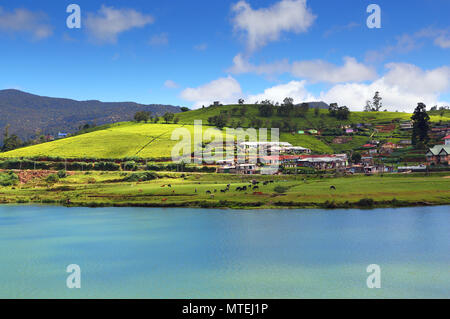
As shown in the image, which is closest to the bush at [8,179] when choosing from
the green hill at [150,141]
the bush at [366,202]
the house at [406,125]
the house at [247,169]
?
the green hill at [150,141]

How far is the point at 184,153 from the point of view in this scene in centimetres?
12769

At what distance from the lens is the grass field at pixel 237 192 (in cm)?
6788

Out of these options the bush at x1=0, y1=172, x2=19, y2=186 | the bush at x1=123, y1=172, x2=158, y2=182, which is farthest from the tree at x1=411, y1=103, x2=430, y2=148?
the bush at x1=0, y1=172, x2=19, y2=186

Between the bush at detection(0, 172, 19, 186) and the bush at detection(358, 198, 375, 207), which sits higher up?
the bush at detection(0, 172, 19, 186)

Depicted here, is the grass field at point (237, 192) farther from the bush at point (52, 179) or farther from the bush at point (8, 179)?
the bush at point (8, 179)

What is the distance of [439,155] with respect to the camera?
105 meters

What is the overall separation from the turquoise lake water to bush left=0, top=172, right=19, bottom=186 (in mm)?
38113

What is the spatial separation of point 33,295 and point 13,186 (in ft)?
247

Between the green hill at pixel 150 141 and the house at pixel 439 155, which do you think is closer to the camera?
the house at pixel 439 155

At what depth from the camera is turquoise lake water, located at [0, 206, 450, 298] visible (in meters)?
32.4

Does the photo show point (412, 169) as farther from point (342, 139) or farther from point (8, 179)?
point (8, 179)

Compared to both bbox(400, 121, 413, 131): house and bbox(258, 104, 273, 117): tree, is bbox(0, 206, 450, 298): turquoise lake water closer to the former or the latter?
bbox(400, 121, 413, 131): house

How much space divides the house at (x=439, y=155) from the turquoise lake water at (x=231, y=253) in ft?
156

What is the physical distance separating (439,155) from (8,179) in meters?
109
